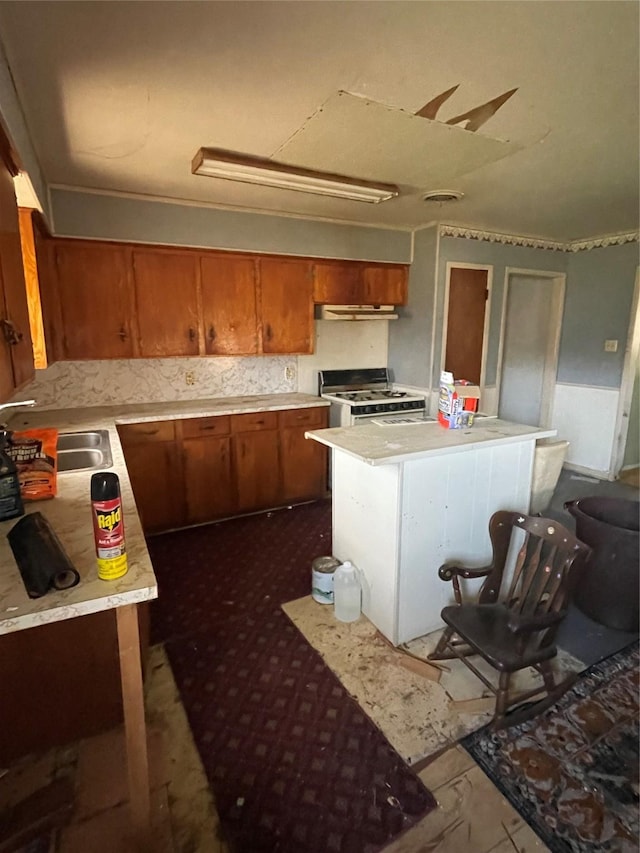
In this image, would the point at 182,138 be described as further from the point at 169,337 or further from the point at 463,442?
the point at 463,442

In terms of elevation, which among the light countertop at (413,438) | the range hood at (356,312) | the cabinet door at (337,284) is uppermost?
the cabinet door at (337,284)

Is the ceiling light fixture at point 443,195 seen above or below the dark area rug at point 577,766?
above

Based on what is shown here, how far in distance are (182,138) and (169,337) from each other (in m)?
1.52

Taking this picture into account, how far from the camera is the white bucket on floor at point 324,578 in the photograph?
7.89 feet

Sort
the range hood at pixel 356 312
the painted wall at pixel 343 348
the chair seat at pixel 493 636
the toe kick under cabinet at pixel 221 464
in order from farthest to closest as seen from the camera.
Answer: the painted wall at pixel 343 348
the range hood at pixel 356 312
the toe kick under cabinet at pixel 221 464
the chair seat at pixel 493 636

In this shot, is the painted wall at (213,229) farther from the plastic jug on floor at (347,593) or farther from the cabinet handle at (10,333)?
the plastic jug on floor at (347,593)

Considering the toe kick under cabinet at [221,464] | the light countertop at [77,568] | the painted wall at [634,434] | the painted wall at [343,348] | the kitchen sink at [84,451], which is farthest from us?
the painted wall at [634,434]

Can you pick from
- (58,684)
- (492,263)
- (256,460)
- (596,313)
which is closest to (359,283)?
(492,263)

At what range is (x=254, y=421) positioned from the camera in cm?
356

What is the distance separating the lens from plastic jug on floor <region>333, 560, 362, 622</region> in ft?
7.40

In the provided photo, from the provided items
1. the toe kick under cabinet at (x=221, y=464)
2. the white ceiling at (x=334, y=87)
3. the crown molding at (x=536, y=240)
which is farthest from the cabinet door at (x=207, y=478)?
the crown molding at (x=536, y=240)

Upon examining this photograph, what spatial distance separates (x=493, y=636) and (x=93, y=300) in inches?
127

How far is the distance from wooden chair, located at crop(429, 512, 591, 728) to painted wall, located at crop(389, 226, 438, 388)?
241 centimetres

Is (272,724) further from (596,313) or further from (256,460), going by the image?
(596,313)
